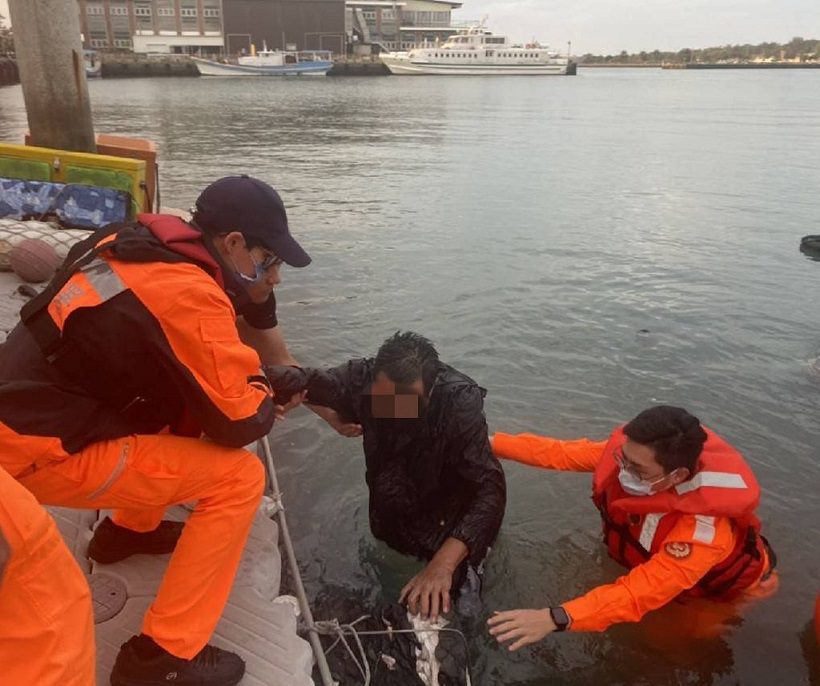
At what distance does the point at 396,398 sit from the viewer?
3434 mm

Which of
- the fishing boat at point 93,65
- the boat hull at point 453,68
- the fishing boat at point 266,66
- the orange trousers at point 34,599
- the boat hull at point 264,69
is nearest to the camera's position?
the orange trousers at point 34,599

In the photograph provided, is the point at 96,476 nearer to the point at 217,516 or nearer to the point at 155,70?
the point at 217,516

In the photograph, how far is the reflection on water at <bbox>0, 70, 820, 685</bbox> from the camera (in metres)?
4.48

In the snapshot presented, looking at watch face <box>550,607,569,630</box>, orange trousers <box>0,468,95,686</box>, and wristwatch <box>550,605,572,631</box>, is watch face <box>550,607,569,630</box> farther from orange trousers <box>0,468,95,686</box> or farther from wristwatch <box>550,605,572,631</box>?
orange trousers <box>0,468,95,686</box>

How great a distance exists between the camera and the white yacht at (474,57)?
3725 inches

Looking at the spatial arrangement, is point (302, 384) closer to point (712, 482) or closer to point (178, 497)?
point (178, 497)

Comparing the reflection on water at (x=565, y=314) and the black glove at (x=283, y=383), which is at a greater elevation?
the black glove at (x=283, y=383)

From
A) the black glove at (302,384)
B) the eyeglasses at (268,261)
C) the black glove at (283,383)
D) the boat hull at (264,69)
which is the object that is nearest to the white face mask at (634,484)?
the black glove at (302,384)

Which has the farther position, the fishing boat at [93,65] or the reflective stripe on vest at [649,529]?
the fishing boat at [93,65]

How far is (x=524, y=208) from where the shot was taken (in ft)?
53.4

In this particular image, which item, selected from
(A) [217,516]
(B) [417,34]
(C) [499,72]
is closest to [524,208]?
(A) [217,516]

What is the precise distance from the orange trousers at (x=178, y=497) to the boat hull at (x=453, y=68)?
9913cm

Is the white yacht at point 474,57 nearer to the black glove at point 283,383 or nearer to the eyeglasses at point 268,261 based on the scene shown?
the black glove at point 283,383

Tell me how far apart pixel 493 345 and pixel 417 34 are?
408 feet
